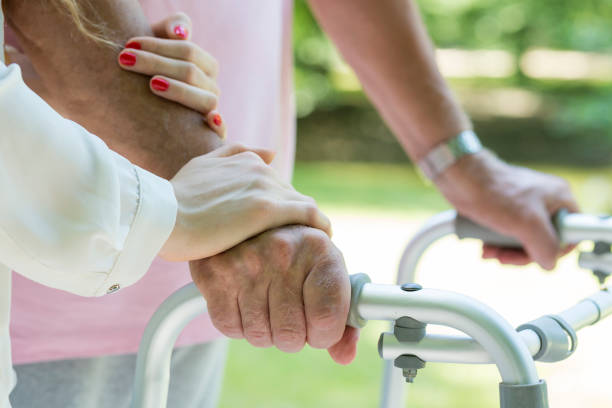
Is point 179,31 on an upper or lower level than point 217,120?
upper

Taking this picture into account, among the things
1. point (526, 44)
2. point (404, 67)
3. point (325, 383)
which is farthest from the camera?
point (526, 44)

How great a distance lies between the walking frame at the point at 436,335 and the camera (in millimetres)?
691

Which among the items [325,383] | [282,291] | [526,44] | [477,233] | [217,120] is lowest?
[325,383]

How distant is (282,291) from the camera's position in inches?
29.0

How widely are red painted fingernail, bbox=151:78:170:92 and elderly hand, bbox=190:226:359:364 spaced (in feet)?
0.83

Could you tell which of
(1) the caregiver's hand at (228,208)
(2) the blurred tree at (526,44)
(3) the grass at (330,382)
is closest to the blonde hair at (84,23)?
(1) the caregiver's hand at (228,208)

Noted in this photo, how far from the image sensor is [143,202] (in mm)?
705

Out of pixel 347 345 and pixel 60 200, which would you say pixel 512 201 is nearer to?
pixel 347 345

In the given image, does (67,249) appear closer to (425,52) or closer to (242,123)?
(242,123)

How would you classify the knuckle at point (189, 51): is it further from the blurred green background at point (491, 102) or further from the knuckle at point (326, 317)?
the blurred green background at point (491, 102)

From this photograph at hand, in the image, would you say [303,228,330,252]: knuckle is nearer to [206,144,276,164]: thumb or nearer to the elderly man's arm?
[206,144,276,164]: thumb

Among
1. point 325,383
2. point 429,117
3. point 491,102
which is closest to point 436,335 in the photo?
point 429,117

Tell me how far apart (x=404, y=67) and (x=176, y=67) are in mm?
522

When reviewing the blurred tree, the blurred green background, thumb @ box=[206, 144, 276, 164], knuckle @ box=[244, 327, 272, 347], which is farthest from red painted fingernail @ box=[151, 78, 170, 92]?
the blurred tree
